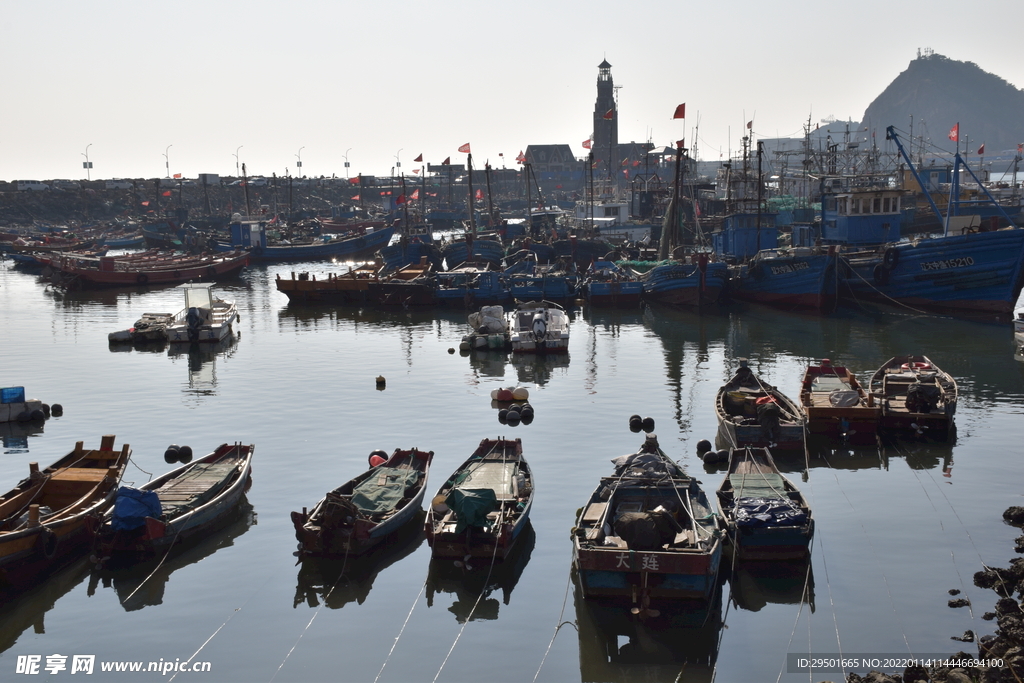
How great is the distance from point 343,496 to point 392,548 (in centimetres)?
175

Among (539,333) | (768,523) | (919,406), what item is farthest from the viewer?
(539,333)

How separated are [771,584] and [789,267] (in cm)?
4034

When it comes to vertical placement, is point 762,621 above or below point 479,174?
below

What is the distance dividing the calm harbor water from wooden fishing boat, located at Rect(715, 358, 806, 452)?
1.11m

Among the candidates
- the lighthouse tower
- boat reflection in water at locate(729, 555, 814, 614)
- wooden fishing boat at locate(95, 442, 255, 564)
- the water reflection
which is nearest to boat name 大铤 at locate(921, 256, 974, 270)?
boat reflection in water at locate(729, 555, 814, 614)

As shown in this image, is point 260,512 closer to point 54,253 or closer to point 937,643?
point 937,643

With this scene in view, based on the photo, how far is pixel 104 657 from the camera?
16.4 meters

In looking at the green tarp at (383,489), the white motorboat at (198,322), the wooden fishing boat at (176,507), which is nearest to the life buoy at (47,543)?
the wooden fishing boat at (176,507)

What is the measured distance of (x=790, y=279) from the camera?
55438 millimetres

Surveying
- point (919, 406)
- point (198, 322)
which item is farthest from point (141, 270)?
point (919, 406)

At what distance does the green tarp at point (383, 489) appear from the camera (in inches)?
821

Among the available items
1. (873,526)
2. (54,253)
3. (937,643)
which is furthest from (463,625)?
(54,253)

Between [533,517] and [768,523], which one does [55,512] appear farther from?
[768,523]

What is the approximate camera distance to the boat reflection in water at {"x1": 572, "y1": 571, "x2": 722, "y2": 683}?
50.7ft
